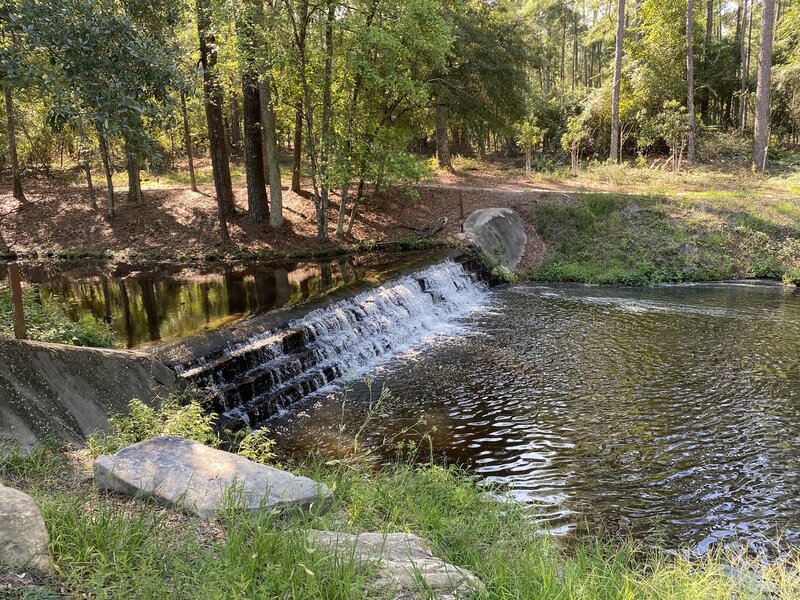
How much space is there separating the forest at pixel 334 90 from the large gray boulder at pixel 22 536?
3.65 meters

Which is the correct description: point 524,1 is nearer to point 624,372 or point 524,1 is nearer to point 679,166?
point 679,166

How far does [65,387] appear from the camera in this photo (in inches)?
241

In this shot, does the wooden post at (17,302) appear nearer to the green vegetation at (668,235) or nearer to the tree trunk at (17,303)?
the tree trunk at (17,303)

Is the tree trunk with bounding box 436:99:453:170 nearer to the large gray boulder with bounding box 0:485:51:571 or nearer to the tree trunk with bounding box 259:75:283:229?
the tree trunk with bounding box 259:75:283:229

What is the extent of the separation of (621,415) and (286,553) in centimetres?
564

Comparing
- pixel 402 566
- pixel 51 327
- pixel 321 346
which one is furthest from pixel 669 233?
pixel 402 566

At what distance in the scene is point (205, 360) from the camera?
8047 mm

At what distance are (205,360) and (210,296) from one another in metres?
4.57

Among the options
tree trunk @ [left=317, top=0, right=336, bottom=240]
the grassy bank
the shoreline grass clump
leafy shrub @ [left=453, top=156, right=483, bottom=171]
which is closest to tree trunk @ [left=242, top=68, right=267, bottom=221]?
tree trunk @ [left=317, top=0, right=336, bottom=240]

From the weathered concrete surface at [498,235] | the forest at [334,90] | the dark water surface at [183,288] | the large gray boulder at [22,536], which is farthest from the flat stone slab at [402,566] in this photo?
the weathered concrete surface at [498,235]

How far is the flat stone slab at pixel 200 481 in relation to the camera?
144 inches

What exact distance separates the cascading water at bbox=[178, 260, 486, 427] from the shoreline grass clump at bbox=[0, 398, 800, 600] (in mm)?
2315

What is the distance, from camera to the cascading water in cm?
784

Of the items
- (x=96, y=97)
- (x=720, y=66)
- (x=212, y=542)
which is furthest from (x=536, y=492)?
(x=720, y=66)
